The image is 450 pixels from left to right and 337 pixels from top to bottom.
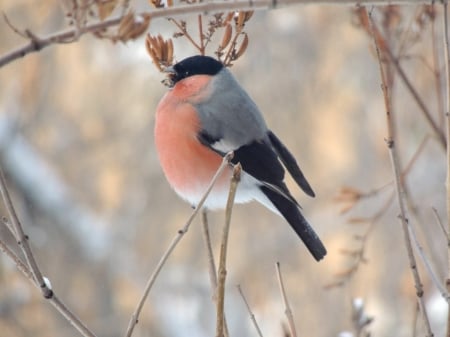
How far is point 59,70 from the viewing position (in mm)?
4625

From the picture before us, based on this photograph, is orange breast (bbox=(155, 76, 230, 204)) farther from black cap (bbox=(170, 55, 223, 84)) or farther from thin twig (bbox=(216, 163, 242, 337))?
thin twig (bbox=(216, 163, 242, 337))

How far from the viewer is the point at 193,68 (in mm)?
1566

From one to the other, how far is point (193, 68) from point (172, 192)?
2917 millimetres

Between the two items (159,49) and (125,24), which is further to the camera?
(159,49)

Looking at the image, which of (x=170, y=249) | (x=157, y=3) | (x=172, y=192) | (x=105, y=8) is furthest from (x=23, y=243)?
(x=172, y=192)

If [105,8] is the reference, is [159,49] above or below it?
above

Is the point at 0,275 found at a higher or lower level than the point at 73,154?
lower

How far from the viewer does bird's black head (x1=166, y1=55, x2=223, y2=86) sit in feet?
5.05

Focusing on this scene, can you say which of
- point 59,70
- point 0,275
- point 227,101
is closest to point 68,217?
point 0,275

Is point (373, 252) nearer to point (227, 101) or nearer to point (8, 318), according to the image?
point (8, 318)

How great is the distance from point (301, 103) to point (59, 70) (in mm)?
1471

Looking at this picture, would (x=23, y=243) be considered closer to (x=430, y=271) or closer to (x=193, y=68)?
(x=430, y=271)

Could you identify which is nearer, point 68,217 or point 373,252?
point 68,217

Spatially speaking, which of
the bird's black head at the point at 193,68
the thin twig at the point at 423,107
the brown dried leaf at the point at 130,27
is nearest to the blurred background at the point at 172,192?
the bird's black head at the point at 193,68
